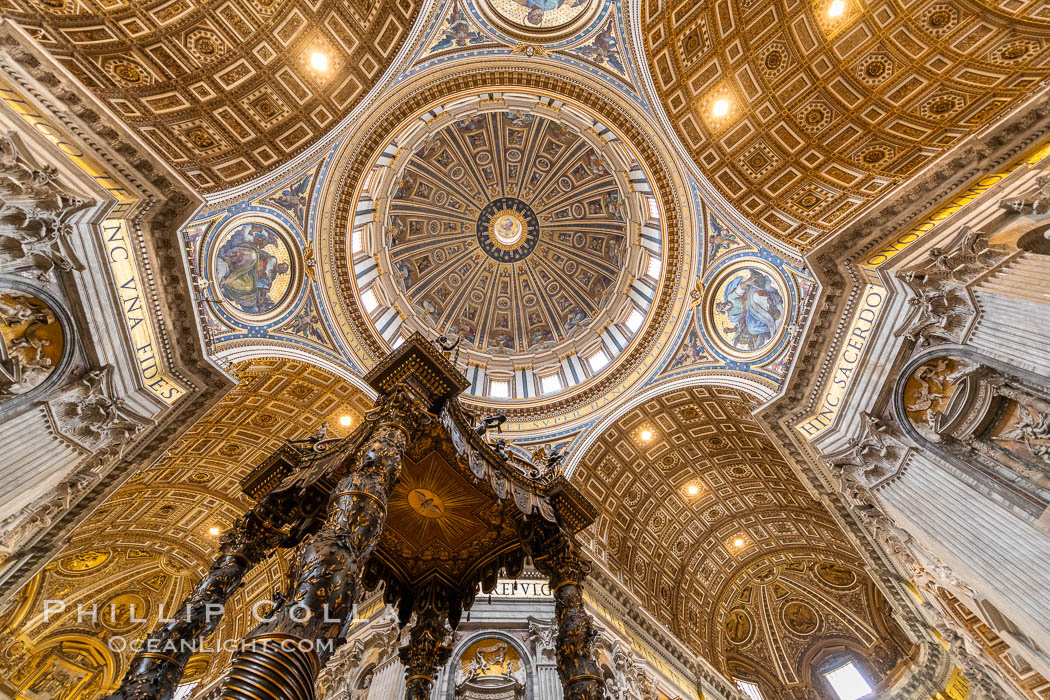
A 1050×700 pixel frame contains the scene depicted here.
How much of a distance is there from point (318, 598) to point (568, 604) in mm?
3748

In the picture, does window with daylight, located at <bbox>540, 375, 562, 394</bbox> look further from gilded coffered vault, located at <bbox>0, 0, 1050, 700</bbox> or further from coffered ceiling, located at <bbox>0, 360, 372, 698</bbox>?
coffered ceiling, located at <bbox>0, 360, 372, 698</bbox>

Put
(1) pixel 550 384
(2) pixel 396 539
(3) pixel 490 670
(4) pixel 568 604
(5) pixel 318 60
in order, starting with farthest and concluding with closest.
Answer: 1. (1) pixel 550 384
2. (5) pixel 318 60
3. (3) pixel 490 670
4. (2) pixel 396 539
5. (4) pixel 568 604

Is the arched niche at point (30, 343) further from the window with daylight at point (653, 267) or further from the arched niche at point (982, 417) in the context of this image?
the window with daylight at point (653, 267)

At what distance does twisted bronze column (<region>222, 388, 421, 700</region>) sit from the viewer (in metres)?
3.88

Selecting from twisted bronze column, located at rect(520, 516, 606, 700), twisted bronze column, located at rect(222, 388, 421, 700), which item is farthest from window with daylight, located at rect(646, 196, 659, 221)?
twisted bronze column, located at rect(222, 388, 421, 700)

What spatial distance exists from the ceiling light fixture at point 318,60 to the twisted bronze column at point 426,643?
11089 mm

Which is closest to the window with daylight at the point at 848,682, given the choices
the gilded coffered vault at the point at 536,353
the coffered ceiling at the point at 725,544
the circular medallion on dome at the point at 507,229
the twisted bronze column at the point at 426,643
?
the gilded coffered vault at the point at 536,353

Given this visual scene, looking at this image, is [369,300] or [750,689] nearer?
[369,300]

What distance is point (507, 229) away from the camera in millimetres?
20812

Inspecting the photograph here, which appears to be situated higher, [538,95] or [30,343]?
[538,95]

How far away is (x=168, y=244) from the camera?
960cm

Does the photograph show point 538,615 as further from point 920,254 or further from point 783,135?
point 783,135

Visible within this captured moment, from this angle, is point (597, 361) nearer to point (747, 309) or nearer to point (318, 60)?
point (747, 309)

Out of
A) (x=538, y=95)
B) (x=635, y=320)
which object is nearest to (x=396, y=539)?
(x=635, y=320)
